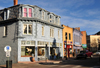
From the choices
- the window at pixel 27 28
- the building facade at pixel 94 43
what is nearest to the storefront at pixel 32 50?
the window at pixel 27 28

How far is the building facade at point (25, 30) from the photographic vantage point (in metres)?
22.7

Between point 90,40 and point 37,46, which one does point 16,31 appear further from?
point 90,40

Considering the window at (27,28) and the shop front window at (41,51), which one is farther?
the shop front window at (41,51)

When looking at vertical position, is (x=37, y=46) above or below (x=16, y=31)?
below

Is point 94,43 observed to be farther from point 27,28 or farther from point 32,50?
point 27,28

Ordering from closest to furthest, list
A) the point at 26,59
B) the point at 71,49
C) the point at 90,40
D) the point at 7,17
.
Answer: the point at 26,59, the point at 7,17, the point at 71,49, the point at 90,40

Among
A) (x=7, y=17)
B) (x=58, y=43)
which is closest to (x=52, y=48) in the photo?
Result: (x=58, y=43)

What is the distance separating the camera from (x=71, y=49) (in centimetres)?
3741

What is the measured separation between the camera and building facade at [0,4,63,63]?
22.7m

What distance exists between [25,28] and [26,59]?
5.05 metres

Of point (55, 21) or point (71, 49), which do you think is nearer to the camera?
point (55, 21)

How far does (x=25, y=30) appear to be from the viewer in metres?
23.4

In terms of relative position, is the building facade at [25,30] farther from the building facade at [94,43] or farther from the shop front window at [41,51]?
the building facade at [94,43]

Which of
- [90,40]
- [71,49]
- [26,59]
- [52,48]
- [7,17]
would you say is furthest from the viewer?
[90,40]
